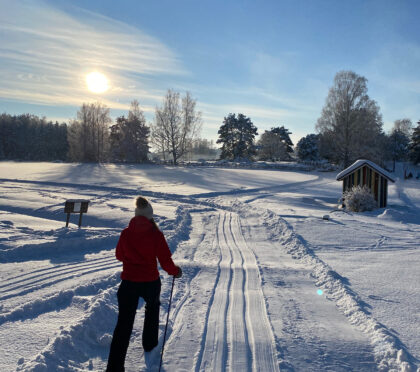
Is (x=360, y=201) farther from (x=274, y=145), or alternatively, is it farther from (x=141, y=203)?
(x=274, y=145)

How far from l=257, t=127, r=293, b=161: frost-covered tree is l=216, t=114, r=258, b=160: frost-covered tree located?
5.59 m

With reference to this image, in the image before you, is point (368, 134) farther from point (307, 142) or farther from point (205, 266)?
point (205, 266)

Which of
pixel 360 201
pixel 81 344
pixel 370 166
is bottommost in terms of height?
pixel 81 344

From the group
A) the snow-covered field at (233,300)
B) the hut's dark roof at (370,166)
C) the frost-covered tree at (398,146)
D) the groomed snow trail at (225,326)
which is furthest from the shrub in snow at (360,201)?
the frost-covered tree at (398,146)

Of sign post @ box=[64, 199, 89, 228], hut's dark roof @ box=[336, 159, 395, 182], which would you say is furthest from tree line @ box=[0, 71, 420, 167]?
sign post @ box=[64, 199, 89, 228]

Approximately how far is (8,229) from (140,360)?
7.09m

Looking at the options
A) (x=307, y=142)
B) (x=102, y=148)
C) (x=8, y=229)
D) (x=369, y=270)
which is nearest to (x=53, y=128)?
(x=102, y=148)

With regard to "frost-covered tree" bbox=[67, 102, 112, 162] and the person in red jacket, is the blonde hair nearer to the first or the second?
the person in red jacket

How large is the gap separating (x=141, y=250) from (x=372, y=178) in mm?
15241

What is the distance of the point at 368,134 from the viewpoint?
4294 cm

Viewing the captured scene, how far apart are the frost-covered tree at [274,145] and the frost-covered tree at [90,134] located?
30.0 metres

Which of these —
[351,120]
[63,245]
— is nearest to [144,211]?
[63,245]

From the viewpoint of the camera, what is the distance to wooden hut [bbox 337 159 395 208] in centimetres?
1587

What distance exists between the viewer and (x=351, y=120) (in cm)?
4381
